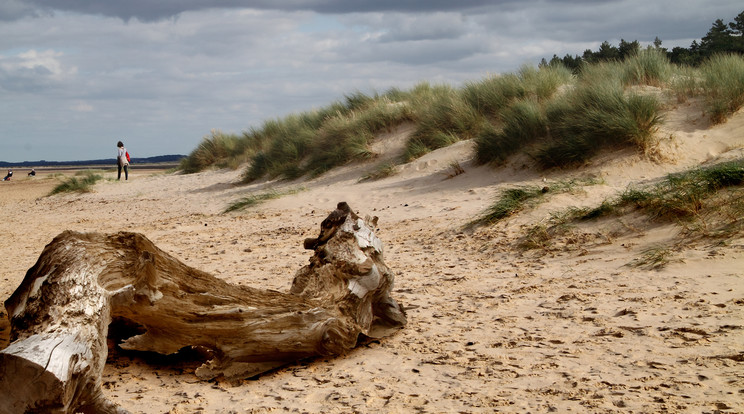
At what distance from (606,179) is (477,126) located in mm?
4969

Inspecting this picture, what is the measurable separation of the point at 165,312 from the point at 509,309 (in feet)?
8.24

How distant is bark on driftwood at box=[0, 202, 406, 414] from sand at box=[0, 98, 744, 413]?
0.63 feet

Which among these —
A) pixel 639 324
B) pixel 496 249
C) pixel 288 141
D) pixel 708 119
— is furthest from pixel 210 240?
pixel 288 141

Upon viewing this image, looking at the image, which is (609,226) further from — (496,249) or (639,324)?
(639,324)

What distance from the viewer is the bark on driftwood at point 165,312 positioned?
9.59 ft

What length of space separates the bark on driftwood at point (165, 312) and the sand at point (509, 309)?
0.63 ft

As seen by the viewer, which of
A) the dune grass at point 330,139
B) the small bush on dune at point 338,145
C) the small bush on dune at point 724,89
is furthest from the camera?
the dune grass at point 330,139

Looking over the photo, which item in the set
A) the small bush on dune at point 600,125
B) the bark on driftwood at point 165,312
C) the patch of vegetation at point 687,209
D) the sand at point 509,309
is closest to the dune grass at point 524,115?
the small bush on dune at point 600,125

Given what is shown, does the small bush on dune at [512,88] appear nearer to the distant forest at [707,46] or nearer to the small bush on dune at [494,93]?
the small bush on dune at [494,93]

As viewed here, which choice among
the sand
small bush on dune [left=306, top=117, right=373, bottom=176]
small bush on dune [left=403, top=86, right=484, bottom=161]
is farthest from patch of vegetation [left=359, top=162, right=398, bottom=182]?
the sand

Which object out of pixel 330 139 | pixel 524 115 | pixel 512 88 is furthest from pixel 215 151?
pixel 524 115

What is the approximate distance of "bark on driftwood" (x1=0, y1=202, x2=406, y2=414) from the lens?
9.59ft

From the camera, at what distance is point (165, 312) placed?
401cm

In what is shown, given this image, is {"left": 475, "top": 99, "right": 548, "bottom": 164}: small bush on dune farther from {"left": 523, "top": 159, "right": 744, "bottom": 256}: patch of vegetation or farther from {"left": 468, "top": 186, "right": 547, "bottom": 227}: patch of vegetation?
{"left": 523, "top": 159, "right": 744, "bottom": 256}: patch of vegetation
